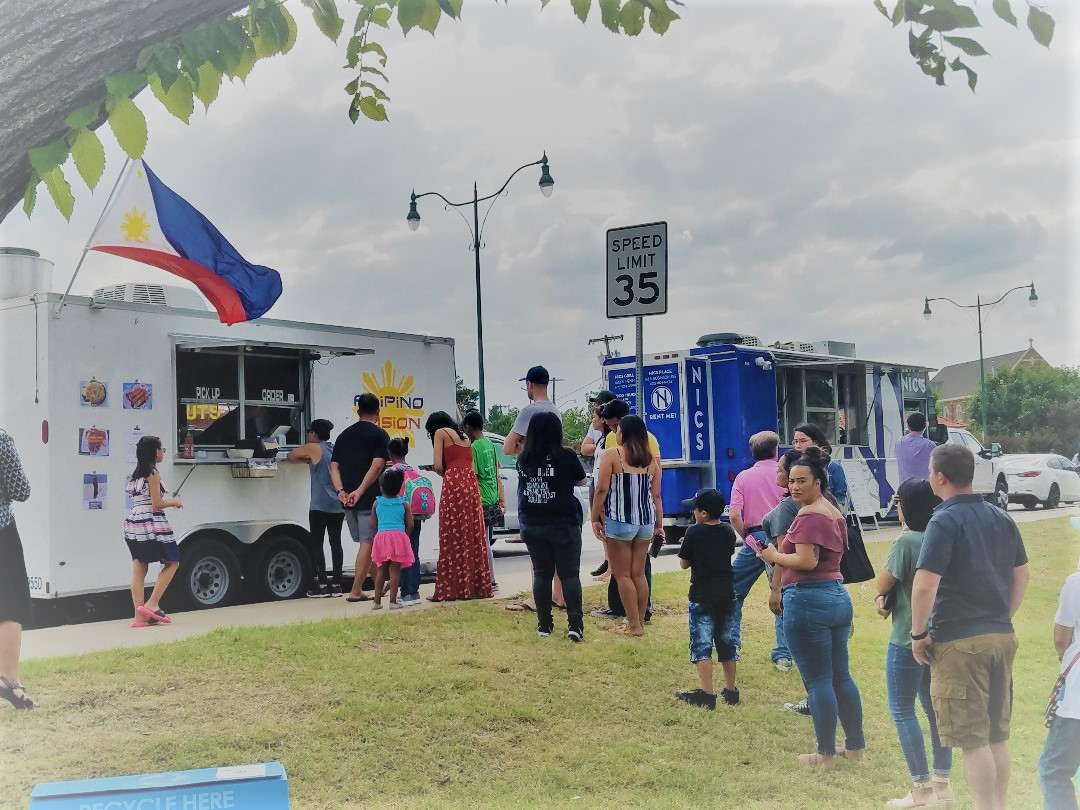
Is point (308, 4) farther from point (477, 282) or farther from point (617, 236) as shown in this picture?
point (477, 282)

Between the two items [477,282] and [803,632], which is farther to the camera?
[477,282]

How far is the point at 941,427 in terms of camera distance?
1321cm

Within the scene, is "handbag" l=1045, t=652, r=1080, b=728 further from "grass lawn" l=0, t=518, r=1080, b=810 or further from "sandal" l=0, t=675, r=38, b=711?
"sandal" l=0, t=675, r=38, b=711

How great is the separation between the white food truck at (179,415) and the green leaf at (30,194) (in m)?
5.21

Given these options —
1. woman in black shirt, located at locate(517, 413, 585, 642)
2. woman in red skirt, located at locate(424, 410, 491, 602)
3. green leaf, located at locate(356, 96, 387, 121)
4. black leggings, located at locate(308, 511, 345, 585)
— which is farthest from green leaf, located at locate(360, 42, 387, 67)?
black leggings, located at locate(308, 511, 345, 585)

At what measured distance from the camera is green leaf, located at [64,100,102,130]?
8.20 feet

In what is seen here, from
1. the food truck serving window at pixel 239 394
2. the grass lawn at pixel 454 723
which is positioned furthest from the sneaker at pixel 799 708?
the food truck serving window at pixel 239 394

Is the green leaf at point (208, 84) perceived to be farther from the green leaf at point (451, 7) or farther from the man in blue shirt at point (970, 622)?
the man in blue shirt at point (970, 622)

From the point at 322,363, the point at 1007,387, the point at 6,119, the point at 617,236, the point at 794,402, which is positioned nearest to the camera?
the point at 6,119

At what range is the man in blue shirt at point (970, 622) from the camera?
12.6ft

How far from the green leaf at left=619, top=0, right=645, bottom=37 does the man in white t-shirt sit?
2.43 metres

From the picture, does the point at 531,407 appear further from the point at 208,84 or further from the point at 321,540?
the point at 208,84

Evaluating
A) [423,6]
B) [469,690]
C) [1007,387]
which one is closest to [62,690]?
[469,690]

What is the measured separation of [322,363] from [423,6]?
21.6ft
